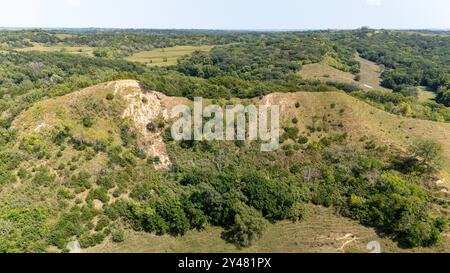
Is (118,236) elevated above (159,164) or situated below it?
below

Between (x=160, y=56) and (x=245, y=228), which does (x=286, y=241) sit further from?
(x=160, y=56)

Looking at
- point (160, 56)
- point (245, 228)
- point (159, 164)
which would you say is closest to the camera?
point (245, 228)

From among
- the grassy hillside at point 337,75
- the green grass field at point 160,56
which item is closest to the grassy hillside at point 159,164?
the grassy hillside at point 337,75

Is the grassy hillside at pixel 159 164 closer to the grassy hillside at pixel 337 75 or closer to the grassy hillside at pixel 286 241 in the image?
the grassy hillside at pixel 286 241

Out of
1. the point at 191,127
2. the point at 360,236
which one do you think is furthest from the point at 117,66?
the point at 360,236

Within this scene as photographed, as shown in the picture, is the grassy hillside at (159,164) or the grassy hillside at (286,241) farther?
the grassy hillside at (159,164)

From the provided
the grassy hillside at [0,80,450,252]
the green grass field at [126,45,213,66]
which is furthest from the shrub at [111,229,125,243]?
the green grass field at [126,45,213,66]

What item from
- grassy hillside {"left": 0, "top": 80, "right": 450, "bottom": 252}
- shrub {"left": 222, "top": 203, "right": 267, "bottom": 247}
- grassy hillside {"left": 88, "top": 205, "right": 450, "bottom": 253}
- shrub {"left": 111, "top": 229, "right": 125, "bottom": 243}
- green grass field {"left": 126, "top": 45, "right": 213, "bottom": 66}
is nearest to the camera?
grassy hillside {"left": 88, "top": 205, "right": 450, "bottom": 253}

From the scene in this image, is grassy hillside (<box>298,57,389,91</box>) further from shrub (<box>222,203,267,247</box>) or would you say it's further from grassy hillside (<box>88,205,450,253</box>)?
shrub (<box>222,203,267,247</box>)

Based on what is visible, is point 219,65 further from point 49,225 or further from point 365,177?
point 49,225

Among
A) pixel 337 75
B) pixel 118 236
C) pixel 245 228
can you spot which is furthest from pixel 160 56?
pixel 245 228

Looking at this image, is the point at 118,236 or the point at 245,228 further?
the point at 245,228
